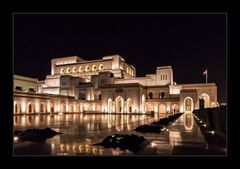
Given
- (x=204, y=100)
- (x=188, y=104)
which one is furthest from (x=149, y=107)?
(x=204, y=100)

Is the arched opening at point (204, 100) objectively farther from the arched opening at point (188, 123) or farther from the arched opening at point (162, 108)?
the arched opening at point (188, 123)

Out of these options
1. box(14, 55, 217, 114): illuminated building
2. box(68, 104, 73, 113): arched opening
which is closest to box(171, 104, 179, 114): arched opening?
box(14, 55, 217, 114): illuminated building

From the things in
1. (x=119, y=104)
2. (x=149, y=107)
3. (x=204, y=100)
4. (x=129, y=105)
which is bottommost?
(x=149, y=107)

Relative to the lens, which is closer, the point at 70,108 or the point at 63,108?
the point at 63,108

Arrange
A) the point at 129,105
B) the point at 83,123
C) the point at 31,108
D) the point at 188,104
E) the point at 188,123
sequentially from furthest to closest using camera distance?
the point at 129,105
the point at 188,104
the point at 31,108
the point at 83,123
the point at 188,123

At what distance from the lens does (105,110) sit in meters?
47.8

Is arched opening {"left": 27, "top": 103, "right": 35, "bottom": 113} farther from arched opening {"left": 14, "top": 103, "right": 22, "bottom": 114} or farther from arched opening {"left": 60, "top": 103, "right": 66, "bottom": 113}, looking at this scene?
arched opening {"left": 60, "top": 103, "right": 66, "bottom": 113}

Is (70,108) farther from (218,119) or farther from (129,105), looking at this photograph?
(218,119)
